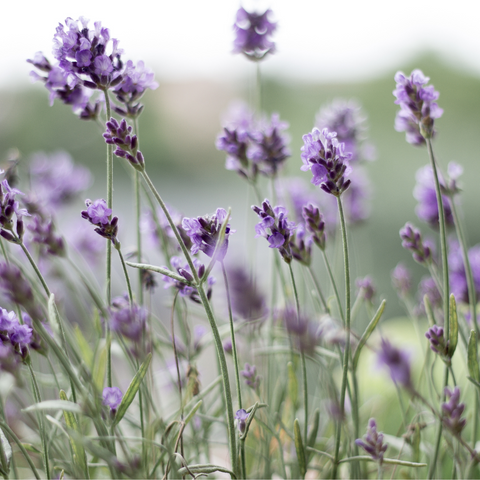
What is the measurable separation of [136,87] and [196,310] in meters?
0.47

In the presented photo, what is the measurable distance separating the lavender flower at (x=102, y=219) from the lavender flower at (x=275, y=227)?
16 cm

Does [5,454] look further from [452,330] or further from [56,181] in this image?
[56,181]

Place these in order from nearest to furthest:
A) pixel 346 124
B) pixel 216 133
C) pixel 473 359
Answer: pixel 473 359, pixel 346 124, pixel 216 133

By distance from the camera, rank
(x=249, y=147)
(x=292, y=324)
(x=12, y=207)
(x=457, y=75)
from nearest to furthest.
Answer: (x=292, y=324) → (x=12, y=207) → (x=249, y=147) → (x=457, y=75)

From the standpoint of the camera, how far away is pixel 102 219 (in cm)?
54

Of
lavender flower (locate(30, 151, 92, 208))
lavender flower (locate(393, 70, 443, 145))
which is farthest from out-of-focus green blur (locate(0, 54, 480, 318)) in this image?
lavender flower (locate(393, 70, 443, 145))

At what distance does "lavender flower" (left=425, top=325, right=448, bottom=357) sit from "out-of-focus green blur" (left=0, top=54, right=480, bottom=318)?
3.41m

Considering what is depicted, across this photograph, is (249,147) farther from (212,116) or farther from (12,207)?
(212,116)

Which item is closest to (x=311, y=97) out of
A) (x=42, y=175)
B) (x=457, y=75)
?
(x=457, y=75)

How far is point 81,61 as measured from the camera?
558 mm

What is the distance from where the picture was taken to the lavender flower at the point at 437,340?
1.87ft

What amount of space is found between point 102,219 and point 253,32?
50 cm

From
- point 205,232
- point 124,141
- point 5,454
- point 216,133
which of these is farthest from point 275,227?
point 216,133

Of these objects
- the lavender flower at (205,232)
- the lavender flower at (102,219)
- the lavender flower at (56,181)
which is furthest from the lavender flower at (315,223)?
the lavender flower at (56,181)
